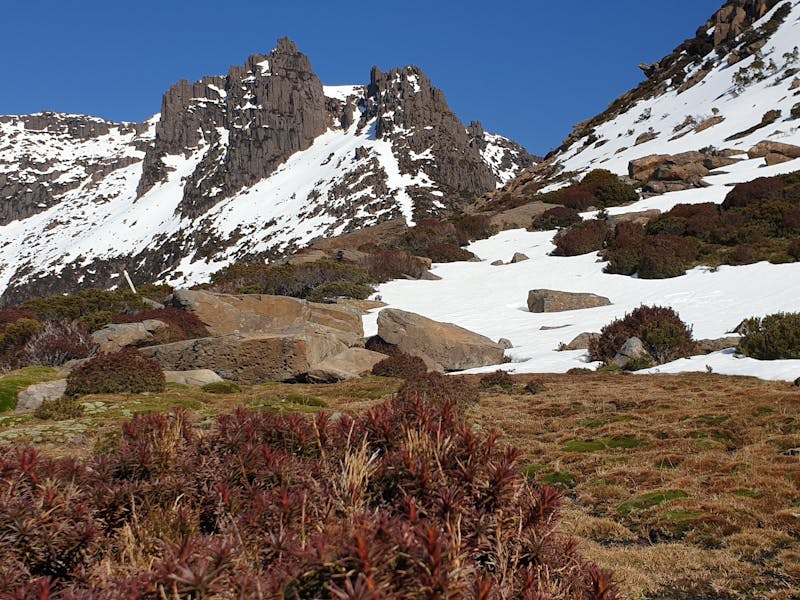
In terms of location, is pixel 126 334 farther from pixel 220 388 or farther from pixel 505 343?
pixel 505 343

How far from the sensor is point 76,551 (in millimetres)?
3049

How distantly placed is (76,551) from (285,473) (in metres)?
1.29

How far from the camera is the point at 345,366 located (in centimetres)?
1664

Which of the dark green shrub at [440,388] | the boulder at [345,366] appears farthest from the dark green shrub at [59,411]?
the boulder at [345,366]

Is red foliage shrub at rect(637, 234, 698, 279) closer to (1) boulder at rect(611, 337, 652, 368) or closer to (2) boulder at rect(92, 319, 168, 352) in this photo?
(1) boulder at rect(611, 337, 652, 368)

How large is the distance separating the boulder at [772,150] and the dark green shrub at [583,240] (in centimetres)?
1618

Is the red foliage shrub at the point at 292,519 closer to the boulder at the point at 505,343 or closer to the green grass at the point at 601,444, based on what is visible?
the green grass at the point at 601,444

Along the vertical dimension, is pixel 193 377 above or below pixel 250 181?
below

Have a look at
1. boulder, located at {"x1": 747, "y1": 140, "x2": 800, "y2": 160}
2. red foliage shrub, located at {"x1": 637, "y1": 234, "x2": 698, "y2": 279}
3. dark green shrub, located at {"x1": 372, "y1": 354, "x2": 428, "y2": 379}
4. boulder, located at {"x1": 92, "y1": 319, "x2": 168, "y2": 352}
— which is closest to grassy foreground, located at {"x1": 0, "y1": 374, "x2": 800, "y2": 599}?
dark green shrub, located at {"x1": 372, "y1": 354, "x2": 428, "y2": 379}

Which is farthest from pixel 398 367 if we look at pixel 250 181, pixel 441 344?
pixel 250 181

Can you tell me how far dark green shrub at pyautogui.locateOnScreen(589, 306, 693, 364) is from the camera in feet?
51.5

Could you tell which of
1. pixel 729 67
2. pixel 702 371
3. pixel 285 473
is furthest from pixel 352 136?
pixel 285 473

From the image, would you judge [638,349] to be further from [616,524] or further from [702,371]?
[616,524]

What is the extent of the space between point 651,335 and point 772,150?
32.9 meters
